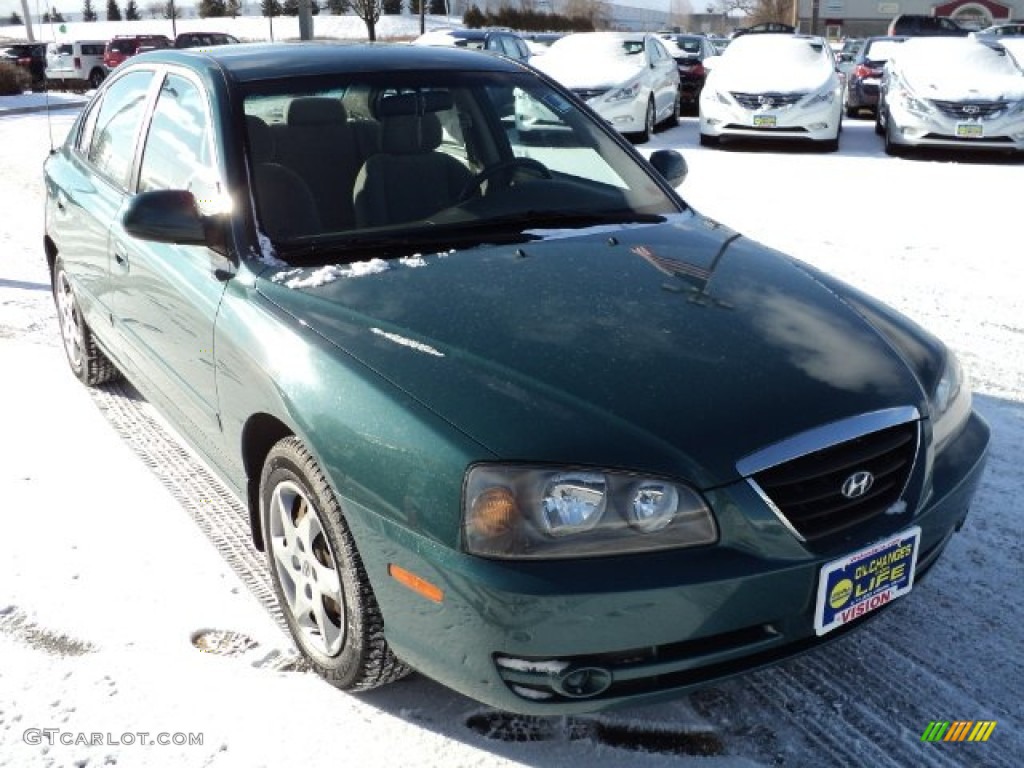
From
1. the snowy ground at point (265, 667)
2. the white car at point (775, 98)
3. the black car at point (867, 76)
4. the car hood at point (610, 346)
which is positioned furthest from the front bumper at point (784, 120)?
the car hood at point (610, 346)

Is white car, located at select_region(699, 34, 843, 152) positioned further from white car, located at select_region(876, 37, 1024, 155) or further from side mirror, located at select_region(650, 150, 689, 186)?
side mirror, located at select_region(650, 150, 689, 186)

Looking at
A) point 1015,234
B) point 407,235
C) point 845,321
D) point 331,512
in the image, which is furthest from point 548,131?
point 1015,234

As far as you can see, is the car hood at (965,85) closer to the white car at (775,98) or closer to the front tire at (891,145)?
the front tire at (891,145)

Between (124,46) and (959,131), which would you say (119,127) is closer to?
(959,131)

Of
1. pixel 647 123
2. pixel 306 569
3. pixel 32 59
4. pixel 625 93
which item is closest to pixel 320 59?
pixel 306 569

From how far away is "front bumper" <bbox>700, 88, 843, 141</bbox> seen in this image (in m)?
12.0

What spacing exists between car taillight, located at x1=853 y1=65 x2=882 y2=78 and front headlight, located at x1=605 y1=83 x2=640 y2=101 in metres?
5.67

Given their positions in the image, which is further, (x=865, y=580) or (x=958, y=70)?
(x=958, y=70)

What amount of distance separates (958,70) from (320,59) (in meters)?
10.8

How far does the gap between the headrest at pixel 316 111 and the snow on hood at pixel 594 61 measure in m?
10.1

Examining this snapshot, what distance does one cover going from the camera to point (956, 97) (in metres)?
11.4

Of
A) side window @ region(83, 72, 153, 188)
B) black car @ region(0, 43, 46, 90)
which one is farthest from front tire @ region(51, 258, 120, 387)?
black car @ region(0, 43, 46, 90)

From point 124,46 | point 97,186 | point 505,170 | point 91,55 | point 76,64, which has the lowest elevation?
point 97,186

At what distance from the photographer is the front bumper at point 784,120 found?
12.0 meters
